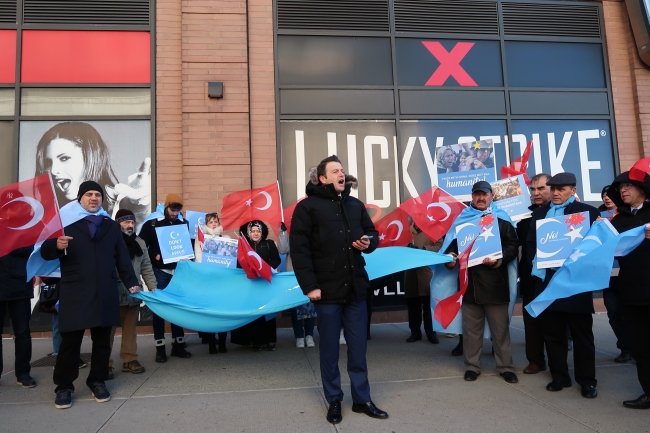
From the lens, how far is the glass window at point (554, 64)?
974cm

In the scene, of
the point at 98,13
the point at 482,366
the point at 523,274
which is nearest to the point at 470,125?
the point at 523,274

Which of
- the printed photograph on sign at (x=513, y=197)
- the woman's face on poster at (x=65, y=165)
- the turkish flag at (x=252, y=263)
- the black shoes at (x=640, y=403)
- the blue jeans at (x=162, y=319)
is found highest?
the woman's face on poster at (x=65, y=165)

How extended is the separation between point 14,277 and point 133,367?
1.58 metres

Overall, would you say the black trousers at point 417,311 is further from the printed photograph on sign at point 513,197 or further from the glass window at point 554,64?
the glass window at point 554,64

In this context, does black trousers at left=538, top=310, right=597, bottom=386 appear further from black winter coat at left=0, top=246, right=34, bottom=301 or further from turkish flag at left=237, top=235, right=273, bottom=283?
black winter coat at left=0, top=246, right=34, bottom=301

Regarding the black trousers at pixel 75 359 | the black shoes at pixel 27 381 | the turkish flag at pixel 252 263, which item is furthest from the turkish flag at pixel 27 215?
the turkish flag at pixel 252 263

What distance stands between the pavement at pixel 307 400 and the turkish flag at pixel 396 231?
147 centimetres

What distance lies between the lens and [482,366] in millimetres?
5691

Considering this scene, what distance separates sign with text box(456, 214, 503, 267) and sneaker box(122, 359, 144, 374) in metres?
3.81

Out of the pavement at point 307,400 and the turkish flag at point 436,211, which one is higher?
the turkish flag at point 436,211

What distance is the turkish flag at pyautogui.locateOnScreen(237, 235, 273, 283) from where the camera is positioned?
19.5ft

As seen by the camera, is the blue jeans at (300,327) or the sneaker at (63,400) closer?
the sneaker at (63,400)

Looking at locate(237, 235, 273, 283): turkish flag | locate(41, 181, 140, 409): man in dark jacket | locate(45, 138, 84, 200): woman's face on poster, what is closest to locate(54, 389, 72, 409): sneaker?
locate(41, 181, 140, 409): man in dark jacket

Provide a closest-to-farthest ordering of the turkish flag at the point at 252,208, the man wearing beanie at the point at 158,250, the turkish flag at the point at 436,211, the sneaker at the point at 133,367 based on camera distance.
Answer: the sneaker at the point at 133,367, the turkish flag at the point at 436,211, the man wearing beanie at the point at 158,250, the turkish flag at the point at 252,208
